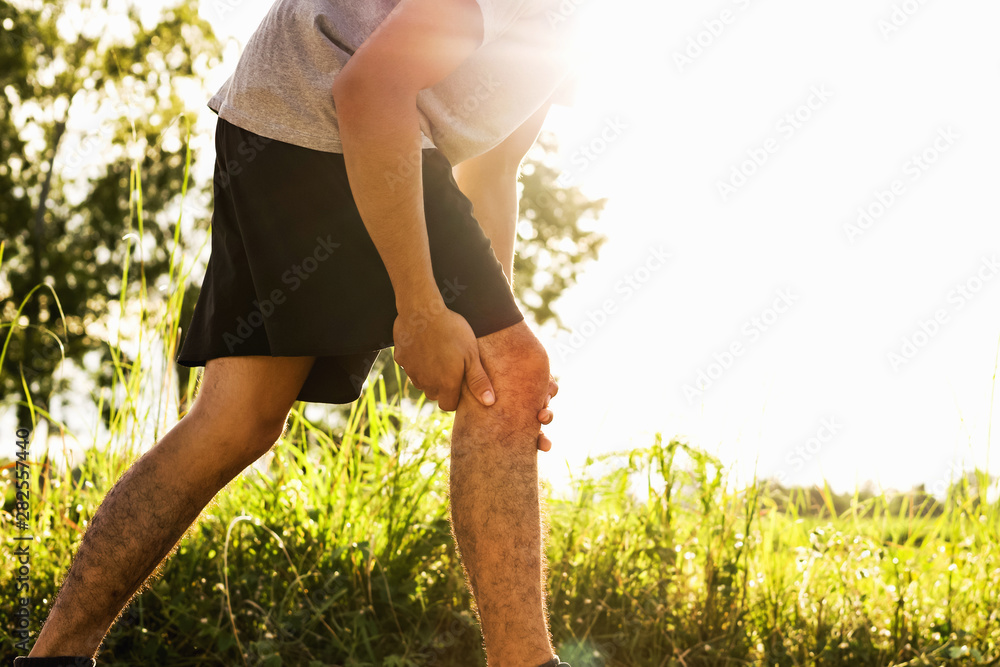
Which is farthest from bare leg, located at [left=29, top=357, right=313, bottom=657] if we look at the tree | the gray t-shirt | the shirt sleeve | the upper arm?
the tree

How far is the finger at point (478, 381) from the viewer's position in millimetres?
1234

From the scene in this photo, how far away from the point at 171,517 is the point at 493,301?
30.1 inches

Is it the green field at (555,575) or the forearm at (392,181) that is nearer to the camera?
the forearm at (392,181)

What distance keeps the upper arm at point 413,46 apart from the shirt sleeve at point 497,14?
13 mm

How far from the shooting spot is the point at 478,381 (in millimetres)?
1237

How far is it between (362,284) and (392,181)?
25cm

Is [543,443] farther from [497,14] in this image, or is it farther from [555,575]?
[555,575]

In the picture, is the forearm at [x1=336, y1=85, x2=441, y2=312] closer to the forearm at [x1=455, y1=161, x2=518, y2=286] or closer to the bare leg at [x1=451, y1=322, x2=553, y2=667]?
the bare leg at [x1=451, y1=322, x2=553, y2=667]

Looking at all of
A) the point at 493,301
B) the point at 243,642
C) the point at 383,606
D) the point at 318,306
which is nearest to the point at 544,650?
the point at 493,301

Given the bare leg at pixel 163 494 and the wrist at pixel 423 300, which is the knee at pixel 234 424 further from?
the wrist at pixel 423 300

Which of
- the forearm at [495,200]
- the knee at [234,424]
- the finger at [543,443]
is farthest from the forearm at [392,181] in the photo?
the forearm at [495,200]

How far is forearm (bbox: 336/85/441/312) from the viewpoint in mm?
1154

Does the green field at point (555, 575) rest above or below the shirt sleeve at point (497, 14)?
below

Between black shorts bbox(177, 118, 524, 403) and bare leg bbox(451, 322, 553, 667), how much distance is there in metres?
0.09
